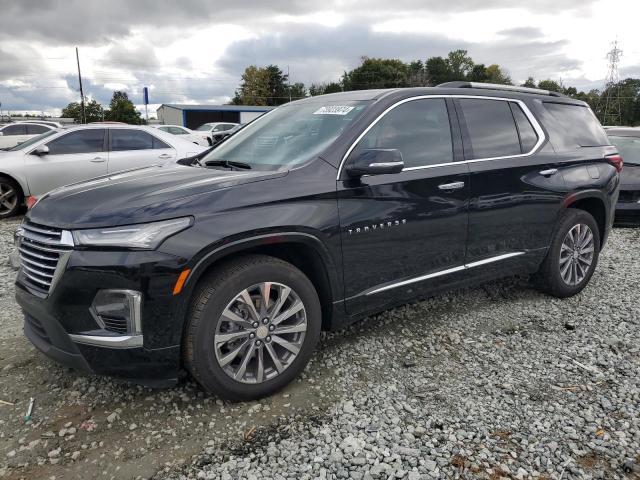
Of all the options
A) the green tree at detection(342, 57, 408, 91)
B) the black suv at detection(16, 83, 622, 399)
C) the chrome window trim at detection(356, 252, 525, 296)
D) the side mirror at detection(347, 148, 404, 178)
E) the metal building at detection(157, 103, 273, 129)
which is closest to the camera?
the black suv at detection(16, 83, 622, 399)

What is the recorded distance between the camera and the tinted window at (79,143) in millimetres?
8305

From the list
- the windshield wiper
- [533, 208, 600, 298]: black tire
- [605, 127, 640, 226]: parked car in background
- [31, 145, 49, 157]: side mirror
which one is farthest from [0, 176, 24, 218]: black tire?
[605, 127, 640, 226]: parked car in background

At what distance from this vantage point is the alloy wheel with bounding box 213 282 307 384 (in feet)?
8.89

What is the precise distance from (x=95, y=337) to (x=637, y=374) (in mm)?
3385

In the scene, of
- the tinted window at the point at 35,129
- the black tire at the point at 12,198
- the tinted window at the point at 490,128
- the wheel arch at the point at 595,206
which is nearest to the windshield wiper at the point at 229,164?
the tinted window at the point at 490,128

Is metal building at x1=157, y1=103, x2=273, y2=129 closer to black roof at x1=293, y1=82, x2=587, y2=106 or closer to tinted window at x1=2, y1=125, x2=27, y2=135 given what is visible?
tinted window at x1=2, y1=125, x2=27, y2=135

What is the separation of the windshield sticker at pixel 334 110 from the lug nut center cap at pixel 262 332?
1583mm

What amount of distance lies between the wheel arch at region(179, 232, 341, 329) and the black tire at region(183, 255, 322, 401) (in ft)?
0.20

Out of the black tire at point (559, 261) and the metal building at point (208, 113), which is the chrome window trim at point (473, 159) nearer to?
the black tire at point (559, 261)

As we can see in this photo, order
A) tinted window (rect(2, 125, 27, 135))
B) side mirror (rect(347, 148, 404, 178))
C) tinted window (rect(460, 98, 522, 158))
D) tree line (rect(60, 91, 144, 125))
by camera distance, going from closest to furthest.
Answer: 1. side mirror (rect(347, 148, 404, 178))
2. tinted window (rect(460, 98, 522, 158))
3. tinted window (rect(2, 125, 27, 135))
4. tree line (rect(60, 91, 144, 125))

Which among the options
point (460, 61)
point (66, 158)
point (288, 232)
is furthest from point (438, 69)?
point (288, 232)

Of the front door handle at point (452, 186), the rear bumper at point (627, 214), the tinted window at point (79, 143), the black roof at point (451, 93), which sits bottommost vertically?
the rear bumper at point (627, 214)

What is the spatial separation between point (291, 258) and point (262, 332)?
0.51 metres

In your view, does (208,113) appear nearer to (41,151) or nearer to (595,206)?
(41,151)
